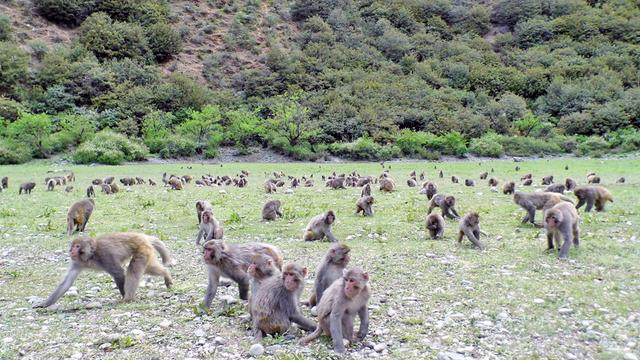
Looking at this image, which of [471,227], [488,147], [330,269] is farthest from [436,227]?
[488,147]

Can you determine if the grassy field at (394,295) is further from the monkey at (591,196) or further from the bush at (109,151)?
the bush at (109,151)

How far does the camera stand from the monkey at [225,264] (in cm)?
767

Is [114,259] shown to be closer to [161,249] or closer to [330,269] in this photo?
[161,249]

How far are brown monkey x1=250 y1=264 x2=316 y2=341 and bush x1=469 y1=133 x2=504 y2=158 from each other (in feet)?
159

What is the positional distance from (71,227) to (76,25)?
246 ft

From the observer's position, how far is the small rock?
5895 mm

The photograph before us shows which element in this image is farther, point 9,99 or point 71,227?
point 9,99

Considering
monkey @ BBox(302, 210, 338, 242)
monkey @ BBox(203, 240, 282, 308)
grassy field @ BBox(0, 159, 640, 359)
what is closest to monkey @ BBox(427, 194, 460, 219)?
grassy field @ BBox(0, 159, 640, 359)

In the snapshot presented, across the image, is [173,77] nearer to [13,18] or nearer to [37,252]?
[13,18]

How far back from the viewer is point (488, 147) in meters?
51.9

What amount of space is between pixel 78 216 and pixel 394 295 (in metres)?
9.09

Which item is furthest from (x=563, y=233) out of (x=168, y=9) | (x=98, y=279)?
(x=168, y=9)

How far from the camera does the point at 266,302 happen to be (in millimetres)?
6477

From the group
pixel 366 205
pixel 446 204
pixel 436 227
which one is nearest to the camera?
pixel 436 227
